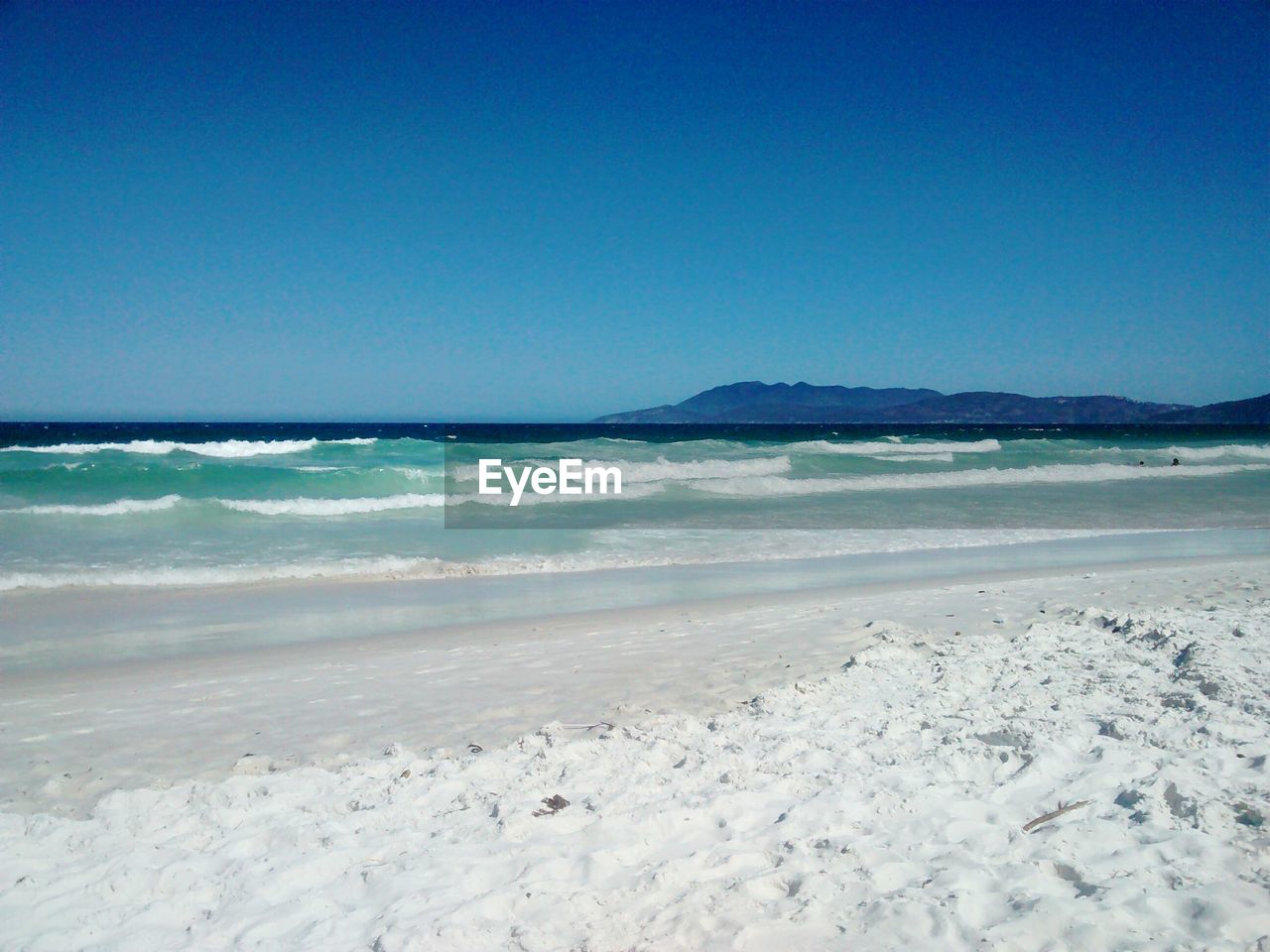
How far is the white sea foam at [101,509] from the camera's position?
47.9 ft

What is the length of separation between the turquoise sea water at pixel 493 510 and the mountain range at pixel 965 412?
2523 inches

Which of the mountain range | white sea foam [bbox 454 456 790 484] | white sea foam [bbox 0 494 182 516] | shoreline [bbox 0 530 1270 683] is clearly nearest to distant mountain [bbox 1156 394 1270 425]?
the mountain range

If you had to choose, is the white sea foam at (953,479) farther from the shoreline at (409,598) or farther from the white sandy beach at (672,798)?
the white sandy beach at (672,798)

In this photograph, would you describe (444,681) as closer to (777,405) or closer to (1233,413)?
(1233,413)

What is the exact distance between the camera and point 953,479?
78.8ft

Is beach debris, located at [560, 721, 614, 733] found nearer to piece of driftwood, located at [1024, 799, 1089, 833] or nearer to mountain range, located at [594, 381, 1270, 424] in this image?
piece of driftwood, located at [1024, 799, 1089, 833]

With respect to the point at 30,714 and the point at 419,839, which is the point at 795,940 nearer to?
the point at 419,839

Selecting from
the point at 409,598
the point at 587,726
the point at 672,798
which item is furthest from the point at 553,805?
the point at 409,598

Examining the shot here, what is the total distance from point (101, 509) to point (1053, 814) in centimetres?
1625

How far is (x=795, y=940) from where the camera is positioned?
260cm

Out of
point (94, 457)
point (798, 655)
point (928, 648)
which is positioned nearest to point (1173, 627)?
point (928, 648)

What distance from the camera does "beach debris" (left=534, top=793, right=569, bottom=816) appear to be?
3495mm

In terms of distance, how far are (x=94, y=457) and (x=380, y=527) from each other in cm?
1638

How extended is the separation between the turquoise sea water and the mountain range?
64.1m
